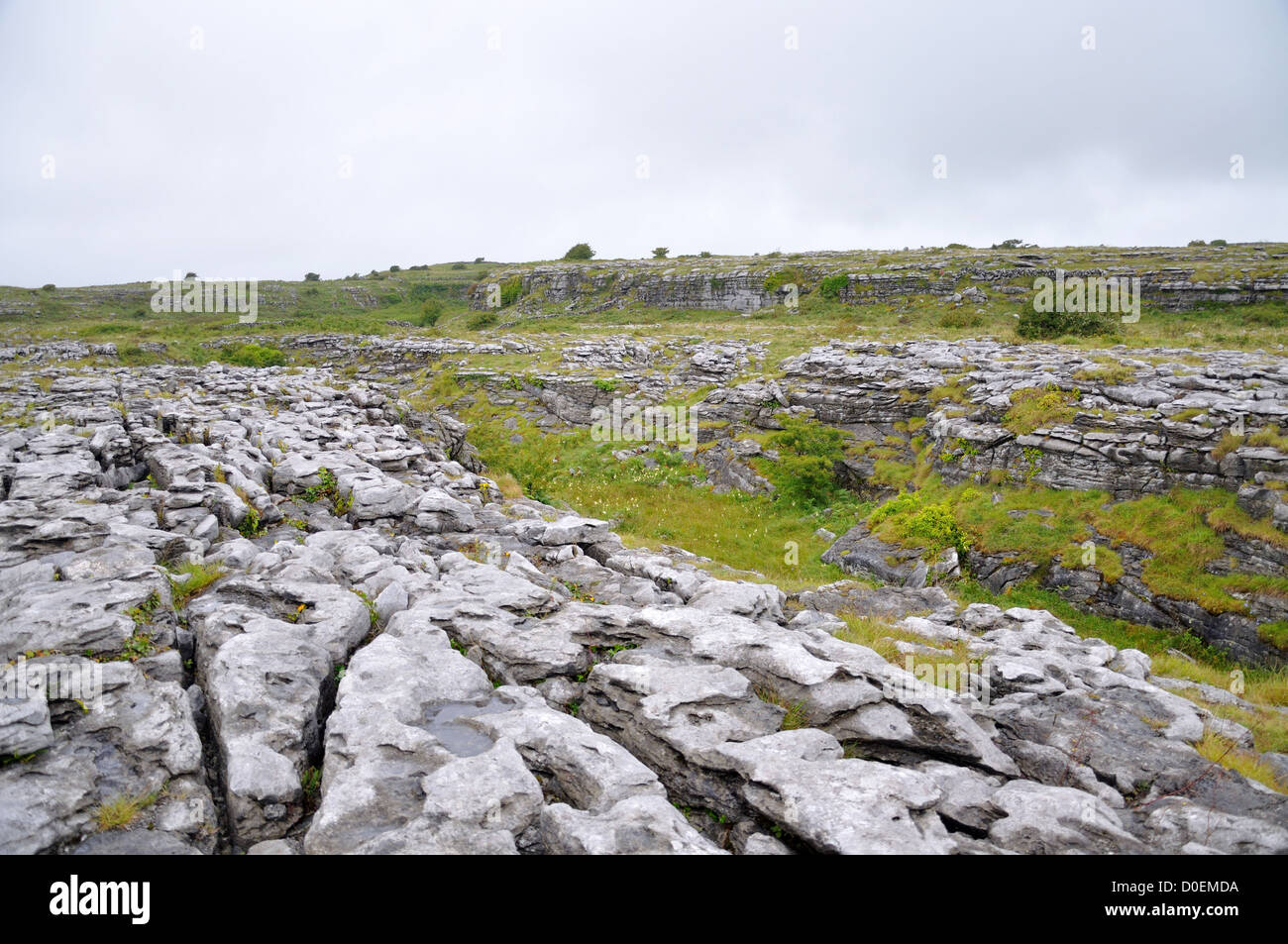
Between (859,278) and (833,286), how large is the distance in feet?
10.5

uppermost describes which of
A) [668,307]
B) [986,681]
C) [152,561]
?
[668,307]

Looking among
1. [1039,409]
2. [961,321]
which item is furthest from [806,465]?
[961,321]

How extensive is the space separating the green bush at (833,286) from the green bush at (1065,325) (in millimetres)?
31194

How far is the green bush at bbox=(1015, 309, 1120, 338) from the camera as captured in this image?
4047 cm

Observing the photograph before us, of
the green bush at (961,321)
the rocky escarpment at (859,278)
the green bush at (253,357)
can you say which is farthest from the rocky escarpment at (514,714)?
the rocky escarpment at (859,278)

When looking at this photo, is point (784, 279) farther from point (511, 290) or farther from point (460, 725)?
point (460, 725)

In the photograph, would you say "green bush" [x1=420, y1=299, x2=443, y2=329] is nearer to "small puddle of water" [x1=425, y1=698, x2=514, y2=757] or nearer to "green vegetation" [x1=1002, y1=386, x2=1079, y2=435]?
"green vegetation" [x1=1002, y1=386, x2=1079, y2=435]

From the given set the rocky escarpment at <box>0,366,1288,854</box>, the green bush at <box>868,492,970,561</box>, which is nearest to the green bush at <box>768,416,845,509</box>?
the green bush at <box>868,492,970,561</box>

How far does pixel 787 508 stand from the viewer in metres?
26.9

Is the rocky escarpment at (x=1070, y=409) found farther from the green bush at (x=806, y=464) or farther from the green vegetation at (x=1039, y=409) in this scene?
the green bush at (x=806, y=464)

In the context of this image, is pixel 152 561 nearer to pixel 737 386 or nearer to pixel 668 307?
pixel 737 386
